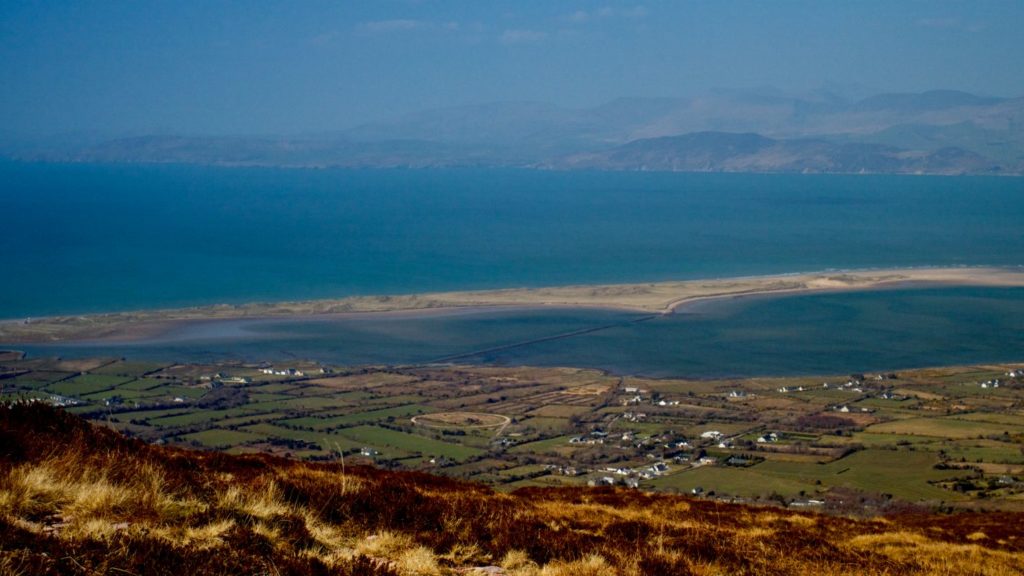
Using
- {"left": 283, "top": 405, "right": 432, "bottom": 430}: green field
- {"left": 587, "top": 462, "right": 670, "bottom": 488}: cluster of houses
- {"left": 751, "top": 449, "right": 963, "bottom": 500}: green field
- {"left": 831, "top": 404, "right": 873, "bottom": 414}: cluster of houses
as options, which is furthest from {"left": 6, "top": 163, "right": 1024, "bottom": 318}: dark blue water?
{"left": 751, "top": 449, "right": 963, "bottom": 500}: green field

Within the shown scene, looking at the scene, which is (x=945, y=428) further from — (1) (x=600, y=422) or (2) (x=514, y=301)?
(2) (x=514, y=301)

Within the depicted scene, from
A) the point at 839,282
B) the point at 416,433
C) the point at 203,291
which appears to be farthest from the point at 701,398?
the point at 203,291

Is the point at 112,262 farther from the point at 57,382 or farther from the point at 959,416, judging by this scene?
the point at 959,416

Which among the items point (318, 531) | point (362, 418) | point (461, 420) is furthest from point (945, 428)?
point (318, 531)

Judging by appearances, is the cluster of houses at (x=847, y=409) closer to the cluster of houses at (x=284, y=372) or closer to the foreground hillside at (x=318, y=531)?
the cluster of houses at (x=284, y=372)

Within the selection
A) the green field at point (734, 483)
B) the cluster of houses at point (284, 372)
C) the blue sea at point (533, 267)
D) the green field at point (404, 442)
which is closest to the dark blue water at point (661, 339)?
the blue sea at point (533, 267)

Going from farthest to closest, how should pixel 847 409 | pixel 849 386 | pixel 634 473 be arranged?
pixel 849 386
pixel 847 409
pixel 634 473
